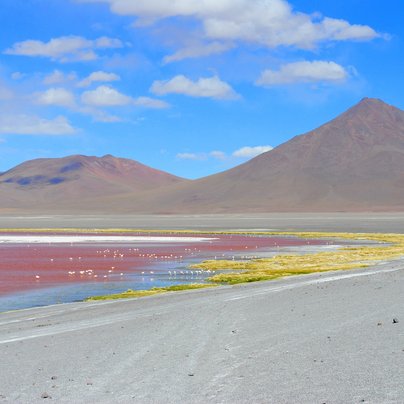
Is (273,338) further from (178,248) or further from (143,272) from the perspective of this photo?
(178,248)

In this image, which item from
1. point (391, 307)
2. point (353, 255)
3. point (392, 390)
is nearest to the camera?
point (392, 390)

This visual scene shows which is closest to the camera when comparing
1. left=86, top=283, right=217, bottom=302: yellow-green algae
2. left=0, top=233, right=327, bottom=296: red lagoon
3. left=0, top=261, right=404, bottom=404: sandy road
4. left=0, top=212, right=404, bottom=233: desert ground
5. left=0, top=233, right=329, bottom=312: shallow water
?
left=0, top=261, right=404, bottom=404: sandy road

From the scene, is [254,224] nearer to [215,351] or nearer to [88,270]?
[88,270]

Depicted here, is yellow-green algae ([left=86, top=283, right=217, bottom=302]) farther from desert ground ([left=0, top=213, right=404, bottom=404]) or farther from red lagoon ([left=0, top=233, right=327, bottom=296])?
red lagoon ([left=0, top=233, right=327, bottom=296])

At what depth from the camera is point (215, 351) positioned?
512 inches

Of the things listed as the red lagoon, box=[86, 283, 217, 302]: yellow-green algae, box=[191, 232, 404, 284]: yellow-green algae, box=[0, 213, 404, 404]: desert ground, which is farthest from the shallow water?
box=[0, 213, 404, 404]: desert ground

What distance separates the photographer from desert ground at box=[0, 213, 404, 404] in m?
10.1

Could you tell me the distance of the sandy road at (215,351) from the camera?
33.1ft

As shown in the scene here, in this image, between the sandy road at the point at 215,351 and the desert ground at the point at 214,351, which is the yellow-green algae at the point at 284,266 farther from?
the sandy road at the point at 215,351

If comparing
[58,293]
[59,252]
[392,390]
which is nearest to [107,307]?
[58,293]

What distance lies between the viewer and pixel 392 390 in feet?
31.4

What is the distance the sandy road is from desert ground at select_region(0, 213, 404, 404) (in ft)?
0.06

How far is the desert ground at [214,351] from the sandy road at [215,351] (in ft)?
0.06

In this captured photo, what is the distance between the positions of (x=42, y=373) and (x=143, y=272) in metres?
25.9
